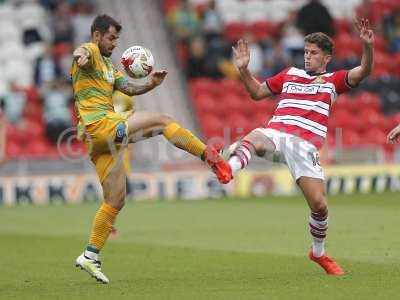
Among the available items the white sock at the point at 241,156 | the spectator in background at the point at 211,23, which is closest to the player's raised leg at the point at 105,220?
the white sock at the point at 241,156

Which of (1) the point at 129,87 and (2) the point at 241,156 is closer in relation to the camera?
(2) the point at 241,156

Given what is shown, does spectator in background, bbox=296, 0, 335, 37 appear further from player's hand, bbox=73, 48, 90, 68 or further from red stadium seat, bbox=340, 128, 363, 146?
player's hand, bbox=73, 48, 90, 68

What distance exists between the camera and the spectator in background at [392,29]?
2891 cm

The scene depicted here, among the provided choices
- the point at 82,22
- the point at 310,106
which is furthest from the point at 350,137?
the point at 310,106

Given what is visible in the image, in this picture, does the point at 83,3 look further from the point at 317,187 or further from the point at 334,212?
the point at 317,187

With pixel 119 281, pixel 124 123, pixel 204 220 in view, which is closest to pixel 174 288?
pixel 119 281

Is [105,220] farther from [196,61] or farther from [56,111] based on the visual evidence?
[196,61]

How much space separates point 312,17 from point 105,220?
18250 millimetres

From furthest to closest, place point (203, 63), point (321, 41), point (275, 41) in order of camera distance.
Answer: point (275, 41), point (203, 63), point (321, 41)

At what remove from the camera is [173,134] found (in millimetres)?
10109

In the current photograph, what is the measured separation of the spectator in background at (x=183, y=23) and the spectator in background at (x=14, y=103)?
457 centimetres

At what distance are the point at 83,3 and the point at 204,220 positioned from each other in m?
10.3

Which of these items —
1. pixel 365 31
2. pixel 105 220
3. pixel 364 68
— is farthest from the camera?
pixel 105 220

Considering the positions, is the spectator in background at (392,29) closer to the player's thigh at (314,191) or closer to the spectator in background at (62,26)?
the spectator in background at (62,26)
